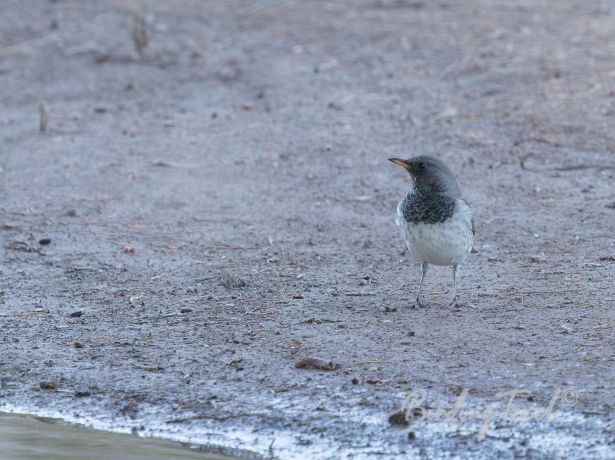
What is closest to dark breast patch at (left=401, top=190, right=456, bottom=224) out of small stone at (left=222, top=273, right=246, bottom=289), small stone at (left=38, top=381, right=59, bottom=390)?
small stone at (left=222, top=273, right=246, bottom=289)

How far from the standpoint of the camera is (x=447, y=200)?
7625 millimetres

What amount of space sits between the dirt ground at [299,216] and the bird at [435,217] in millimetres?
399

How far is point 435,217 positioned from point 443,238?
0.49 ft

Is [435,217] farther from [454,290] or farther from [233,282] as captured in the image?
[233,282]

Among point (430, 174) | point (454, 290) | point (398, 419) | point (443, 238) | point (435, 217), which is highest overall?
point (430, 174)

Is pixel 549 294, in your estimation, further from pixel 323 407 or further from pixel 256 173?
pixel 256 173

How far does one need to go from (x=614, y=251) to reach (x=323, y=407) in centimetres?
319

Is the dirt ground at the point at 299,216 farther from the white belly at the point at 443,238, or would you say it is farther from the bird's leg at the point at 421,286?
the white belly at the point at 443,238

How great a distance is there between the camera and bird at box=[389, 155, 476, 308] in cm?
750

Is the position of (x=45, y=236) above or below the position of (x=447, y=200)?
below

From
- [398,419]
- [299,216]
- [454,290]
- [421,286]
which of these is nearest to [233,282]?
[421,286]

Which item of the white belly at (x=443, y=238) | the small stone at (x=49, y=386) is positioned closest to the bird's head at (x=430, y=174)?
the white belly at (x=443, y=238)

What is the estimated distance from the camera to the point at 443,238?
7.47 metres

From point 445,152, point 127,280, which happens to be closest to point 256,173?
point 445,152
